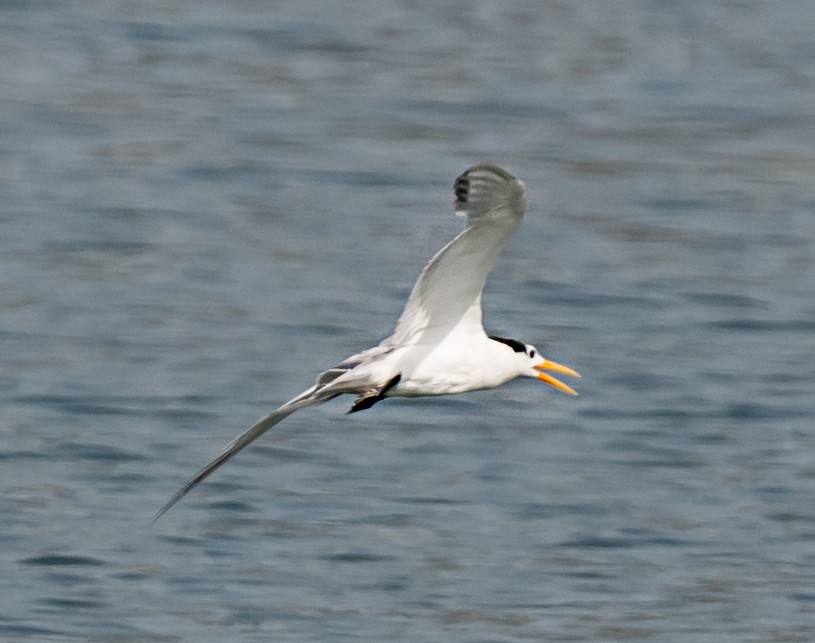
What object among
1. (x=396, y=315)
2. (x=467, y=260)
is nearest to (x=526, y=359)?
(x=467, y=260)

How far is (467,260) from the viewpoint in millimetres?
9312

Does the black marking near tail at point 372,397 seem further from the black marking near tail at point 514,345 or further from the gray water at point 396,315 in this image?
the gray water at point 396,315

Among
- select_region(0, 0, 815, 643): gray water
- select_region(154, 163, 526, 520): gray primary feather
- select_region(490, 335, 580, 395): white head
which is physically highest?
select_region(154, 163, 526, 520): gray primary feather

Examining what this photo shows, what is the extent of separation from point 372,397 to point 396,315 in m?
6.53

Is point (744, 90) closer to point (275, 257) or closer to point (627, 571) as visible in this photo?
point (275, 257)

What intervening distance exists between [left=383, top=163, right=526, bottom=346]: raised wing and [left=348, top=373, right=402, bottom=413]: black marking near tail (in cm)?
30

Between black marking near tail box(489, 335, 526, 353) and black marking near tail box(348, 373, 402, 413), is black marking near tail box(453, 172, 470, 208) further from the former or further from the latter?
black marking near tail box(489, 335, 526, 353)

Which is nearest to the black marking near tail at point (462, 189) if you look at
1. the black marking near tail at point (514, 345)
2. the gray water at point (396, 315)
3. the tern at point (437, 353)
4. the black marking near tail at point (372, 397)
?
the tern at point (437, 353)

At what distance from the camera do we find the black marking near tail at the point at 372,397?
9344mm

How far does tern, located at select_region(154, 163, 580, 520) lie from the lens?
29.9ft

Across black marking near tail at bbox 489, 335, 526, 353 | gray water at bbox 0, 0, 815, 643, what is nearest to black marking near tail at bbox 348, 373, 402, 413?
black marking near tail at bbox 489, 335, 526, 353

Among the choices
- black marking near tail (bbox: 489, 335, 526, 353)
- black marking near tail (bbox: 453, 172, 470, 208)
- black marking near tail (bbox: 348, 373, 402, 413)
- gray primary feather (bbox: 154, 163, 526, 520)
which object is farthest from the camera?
black marking near tail (bbox: 489, 335, 526, 353)

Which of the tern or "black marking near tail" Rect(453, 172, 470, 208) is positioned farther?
the tern

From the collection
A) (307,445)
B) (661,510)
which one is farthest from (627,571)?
(307,445)
